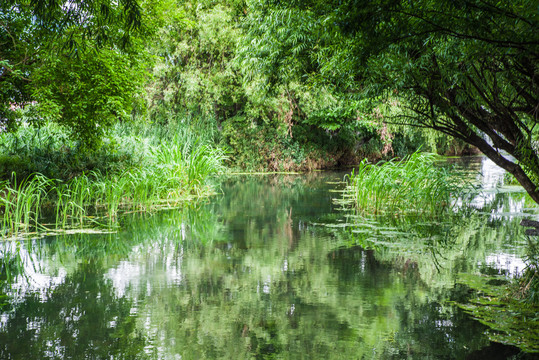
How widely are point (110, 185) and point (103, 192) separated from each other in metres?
0.27

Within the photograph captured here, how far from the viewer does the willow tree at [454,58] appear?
3002 millimetres

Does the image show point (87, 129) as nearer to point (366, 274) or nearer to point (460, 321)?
point (366, 274)

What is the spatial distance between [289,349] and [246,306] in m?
1.02

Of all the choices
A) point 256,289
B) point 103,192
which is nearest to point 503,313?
point 256,289

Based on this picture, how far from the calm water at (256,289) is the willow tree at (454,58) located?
1.66 metres

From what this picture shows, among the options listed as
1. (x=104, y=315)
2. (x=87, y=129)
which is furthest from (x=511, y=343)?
(x=87, y=129)

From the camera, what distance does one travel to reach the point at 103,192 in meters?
10.3

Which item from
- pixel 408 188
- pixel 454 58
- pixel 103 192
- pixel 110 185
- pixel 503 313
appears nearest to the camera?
pixel 454 58

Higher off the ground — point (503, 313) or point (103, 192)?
point (103, 192)

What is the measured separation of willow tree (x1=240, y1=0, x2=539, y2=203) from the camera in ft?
9.85

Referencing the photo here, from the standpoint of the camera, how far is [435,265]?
6.00 meters

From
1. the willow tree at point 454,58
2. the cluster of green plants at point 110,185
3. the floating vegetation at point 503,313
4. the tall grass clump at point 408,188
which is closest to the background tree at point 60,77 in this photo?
the cluster of green plants at point 110,185

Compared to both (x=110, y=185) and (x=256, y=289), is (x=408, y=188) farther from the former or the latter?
(x=110, y=185)

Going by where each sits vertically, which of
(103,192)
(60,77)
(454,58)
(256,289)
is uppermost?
(60,77)
